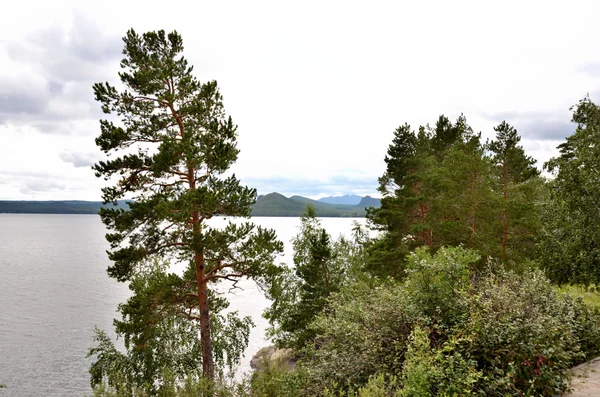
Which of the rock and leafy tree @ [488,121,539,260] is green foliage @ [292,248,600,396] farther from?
the rock

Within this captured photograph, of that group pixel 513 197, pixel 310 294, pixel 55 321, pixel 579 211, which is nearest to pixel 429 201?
pixel 513 197

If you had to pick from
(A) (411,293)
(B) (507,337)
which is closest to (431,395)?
(B) (507,337)

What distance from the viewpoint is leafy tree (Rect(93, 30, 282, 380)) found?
16109mm

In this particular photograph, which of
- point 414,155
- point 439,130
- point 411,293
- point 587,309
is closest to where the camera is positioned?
point 411,293

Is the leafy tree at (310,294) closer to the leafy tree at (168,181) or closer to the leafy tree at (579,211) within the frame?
the leafy tree at (168,181)

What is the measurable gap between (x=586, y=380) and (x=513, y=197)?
1833 cm

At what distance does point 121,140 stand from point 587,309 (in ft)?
62.8

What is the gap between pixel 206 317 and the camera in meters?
17.3

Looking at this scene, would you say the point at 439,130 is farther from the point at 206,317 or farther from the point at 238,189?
the point at 206,317

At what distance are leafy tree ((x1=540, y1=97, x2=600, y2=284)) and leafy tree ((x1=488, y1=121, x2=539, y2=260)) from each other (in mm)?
8554

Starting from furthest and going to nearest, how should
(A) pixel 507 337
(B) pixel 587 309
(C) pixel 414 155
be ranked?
(C) pixel 414 155, (B) pixel 587 309, (A) pixel 507 337

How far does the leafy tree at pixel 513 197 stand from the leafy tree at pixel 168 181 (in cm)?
1579

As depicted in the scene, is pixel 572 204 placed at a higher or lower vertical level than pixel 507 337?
higher

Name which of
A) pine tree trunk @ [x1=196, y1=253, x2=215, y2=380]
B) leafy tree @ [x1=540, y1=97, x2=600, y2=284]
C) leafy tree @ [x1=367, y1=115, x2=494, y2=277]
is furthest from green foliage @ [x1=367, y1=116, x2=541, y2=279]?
pine tree trunk @ [x1=196, y1=253, x2=215, y2=380]
